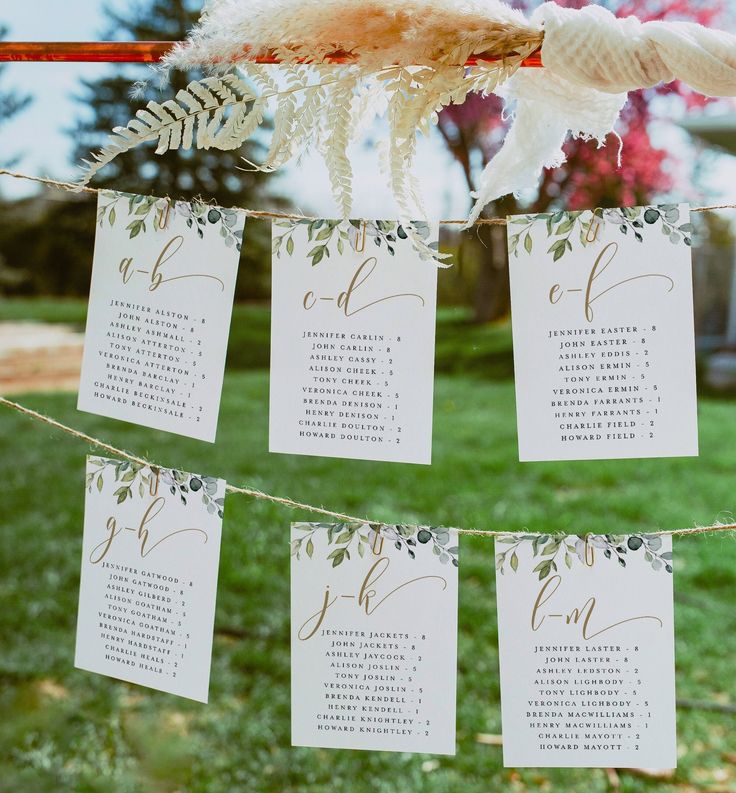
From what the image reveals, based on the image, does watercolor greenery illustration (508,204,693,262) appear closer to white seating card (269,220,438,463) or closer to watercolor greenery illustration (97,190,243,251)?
white seating card (269,220,438,463)

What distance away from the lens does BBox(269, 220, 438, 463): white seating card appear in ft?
2.20

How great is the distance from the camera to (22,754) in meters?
1.56

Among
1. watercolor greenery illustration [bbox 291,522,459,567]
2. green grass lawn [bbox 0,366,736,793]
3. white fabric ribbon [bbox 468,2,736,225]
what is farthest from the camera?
green grass lawn [bbox 0,366,736,793]

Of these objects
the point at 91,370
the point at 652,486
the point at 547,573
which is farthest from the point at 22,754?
the point at 652,486

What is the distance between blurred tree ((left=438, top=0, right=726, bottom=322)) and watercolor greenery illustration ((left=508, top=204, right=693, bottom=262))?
177 centimetres

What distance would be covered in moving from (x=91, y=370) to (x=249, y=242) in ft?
14.2

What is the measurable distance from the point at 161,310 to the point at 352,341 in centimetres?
17

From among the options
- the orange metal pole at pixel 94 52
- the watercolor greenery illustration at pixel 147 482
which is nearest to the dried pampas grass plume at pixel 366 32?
the orange metal pole at pixel 94 52

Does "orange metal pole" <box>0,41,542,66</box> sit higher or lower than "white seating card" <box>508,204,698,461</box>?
higher

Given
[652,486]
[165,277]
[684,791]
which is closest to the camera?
[165,277]

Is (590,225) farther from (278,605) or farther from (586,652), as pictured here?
(278,605)

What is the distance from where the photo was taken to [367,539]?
70 centimetres

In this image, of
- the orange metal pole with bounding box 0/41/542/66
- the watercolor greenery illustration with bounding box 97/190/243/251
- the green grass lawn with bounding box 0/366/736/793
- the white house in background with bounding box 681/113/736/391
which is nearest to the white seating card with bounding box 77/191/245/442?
the watercolor greenery illustration with bounding box 97/190/243/251

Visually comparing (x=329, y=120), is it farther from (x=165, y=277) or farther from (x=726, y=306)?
(x=726, y=306)
